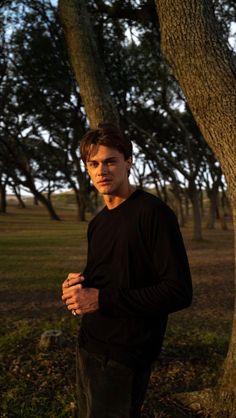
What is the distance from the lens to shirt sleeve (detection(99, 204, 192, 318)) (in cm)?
190

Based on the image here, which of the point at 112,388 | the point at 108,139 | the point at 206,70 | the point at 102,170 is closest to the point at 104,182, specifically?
the point at 102,170

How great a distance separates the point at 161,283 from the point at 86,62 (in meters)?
3.53

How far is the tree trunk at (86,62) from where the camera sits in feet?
15.7

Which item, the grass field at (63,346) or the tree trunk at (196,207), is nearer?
the grass field at (63,346)

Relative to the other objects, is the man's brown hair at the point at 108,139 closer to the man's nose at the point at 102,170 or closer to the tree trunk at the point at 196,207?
the man's nose at the point at 102,170

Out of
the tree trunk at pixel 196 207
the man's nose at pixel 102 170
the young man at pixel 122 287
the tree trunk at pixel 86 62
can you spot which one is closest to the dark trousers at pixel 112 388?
the young man at pixel 122 287

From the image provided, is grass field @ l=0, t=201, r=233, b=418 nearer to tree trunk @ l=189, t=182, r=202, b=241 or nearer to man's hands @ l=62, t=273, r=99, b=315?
man's hands @ l=62, t=273, r=99, b=315

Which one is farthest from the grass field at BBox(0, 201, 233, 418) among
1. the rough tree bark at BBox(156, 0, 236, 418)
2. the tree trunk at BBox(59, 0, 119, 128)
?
the tree trunk at BBox(59, 0, 119, 128)

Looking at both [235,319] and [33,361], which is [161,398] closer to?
[235,319]

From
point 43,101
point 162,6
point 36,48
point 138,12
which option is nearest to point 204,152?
point 43,101

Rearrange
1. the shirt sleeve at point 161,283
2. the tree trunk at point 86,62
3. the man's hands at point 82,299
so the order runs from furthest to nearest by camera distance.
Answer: the tree trunk at point 86,62, the man's hands at point 82,299, the shirt sleeve at point 161,283

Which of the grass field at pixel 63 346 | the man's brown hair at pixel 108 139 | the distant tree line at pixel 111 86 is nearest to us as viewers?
the man's brown hair at pixel 108 139

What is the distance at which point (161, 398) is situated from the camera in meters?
4.17

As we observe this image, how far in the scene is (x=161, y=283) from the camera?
75.6 inches
